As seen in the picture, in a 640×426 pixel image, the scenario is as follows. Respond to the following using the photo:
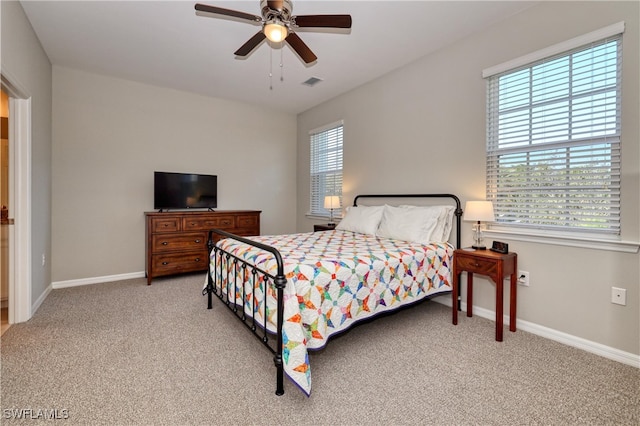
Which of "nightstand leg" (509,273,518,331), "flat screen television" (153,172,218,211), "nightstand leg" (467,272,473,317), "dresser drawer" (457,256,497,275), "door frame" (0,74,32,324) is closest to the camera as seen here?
"dresser drawer" (457,256,497,275)

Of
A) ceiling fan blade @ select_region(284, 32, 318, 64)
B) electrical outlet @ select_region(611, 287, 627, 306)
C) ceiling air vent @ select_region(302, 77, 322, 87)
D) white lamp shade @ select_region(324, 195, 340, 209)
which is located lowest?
electrical outlet @ select_region(611, 287, 627, 306)

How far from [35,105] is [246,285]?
2.97 meters

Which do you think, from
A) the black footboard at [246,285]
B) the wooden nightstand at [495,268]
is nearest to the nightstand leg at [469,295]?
the wooden nightstand at [495,268]

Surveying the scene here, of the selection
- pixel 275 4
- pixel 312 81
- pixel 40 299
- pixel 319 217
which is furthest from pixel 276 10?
pixel 40 299

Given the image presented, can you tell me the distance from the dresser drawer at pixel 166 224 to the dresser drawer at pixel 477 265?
3.57 metres

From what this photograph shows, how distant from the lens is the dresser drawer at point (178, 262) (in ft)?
13.3

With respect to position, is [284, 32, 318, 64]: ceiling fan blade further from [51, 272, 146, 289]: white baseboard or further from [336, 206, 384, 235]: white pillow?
[51, 272, 146, 289]: white baseboard

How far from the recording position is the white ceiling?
2.69 metres

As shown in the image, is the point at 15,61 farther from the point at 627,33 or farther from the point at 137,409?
the point at 627,33

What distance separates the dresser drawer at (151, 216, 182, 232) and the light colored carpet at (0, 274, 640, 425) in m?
1.39

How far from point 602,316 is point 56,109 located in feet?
20.1

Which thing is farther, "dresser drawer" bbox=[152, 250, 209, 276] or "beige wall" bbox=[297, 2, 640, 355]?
"dresser drawer" bbox=[152, 250, 209, 276]

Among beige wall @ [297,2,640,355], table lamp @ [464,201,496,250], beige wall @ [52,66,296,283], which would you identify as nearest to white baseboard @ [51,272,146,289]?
beige wall @ [52,66,296,283]

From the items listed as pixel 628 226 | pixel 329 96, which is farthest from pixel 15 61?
pixel 628 226
